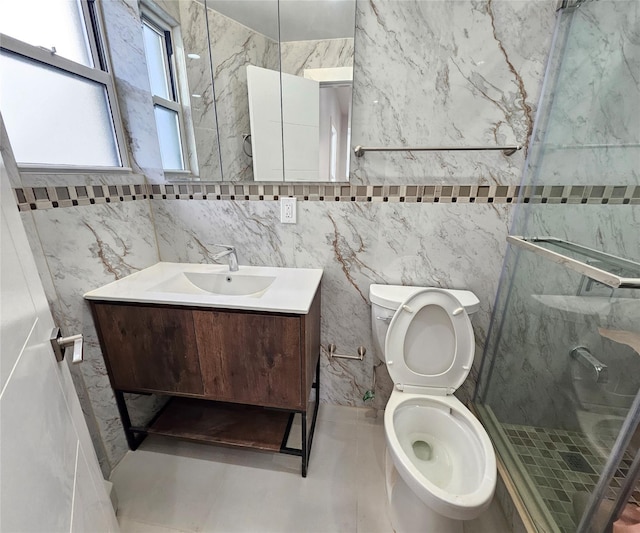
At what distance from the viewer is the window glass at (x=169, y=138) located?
1.40 metres

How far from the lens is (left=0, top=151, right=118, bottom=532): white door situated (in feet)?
Result: 1.28

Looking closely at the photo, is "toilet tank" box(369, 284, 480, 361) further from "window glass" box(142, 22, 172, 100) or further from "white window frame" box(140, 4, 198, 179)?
"window glass" box(142, 22, 172, 100)

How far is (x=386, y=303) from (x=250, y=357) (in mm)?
641

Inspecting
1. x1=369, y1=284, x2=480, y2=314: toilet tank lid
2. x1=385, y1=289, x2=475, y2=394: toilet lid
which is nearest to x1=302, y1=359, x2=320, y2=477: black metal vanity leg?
x1=385, y1=289, x2=475, y2=394: toilet lid

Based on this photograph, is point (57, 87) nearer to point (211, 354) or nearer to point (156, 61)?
point (156, 61)

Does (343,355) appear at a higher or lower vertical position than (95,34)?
lower

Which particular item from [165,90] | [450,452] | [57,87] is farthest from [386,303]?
[57,87]

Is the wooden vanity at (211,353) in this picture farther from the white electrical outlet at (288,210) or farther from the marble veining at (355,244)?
the white electrical outlet at (288,210)

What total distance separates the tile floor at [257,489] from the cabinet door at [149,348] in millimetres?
442

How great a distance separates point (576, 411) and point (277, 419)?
1356 millimetres

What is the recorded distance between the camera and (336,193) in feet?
4.47

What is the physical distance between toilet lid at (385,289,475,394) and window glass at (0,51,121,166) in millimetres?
1551

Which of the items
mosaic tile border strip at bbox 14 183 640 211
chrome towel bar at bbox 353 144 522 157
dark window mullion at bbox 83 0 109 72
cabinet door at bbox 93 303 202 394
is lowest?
cabinet door at bbox 93 303 202 394

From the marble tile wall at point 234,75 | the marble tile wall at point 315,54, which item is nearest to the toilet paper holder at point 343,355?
the marble tile wall at point 234,75
